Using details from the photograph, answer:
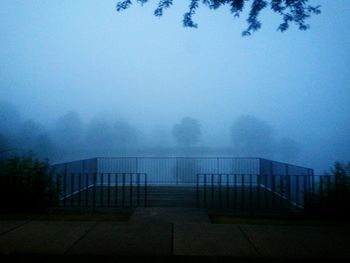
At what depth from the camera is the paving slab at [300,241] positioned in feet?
19.4

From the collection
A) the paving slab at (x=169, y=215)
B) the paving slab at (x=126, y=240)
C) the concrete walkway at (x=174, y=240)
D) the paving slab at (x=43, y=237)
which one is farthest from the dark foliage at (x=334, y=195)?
the paving slab at (x=43, y=237)

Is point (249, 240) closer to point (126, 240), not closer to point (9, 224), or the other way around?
point (126, 240)

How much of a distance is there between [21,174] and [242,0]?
23.5ft

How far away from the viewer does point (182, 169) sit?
20.6 metres

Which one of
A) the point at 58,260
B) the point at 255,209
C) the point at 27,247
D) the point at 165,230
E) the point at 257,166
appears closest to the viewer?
the point at 58,260

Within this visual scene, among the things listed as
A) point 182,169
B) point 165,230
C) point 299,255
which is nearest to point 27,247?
point 165,230

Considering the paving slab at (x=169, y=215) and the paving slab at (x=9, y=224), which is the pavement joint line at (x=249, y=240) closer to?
the paving slab at (x=169, y=215)

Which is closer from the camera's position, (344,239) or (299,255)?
(299,255)

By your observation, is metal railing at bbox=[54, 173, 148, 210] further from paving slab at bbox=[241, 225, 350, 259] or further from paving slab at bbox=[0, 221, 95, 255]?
paving slab at bbox=[241, 225, 350, 259]

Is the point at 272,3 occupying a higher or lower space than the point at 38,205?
higher

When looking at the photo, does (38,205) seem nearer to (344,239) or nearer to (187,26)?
(187,26)

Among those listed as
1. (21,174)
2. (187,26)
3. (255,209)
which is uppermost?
(187,26)

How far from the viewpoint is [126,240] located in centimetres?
659

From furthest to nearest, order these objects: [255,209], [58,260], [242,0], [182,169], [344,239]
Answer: [182,169], [255,209], [242,0], [344,239], [58,260]
